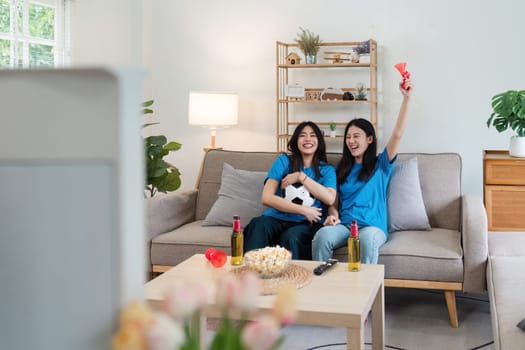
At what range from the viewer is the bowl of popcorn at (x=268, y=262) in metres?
2.78

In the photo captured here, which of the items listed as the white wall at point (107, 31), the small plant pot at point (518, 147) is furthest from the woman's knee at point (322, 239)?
the white wall at point (107, 31)

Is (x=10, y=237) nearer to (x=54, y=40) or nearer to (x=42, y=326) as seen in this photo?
(x=42, y=326)

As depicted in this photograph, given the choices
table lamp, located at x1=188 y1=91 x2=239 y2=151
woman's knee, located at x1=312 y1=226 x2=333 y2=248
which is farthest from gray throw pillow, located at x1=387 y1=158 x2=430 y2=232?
table lamp, located at x1=188 y1=91 x2=239 y2=151

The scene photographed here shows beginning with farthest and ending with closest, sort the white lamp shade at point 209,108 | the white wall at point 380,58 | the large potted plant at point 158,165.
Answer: the white lamp shade at point 209,108 < the white wall at point 380,58 < the large potted plant at point 158,165

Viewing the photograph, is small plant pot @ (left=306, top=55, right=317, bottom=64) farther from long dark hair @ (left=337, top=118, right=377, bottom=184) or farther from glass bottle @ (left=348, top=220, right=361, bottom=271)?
glass bottle @ (left=348, top=220, right=361, bottom=271)

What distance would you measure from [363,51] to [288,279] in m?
2.59

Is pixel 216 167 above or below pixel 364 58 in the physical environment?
below

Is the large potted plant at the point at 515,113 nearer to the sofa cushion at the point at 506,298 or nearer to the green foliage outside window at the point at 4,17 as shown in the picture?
the sofa cushion at the point at 506,298

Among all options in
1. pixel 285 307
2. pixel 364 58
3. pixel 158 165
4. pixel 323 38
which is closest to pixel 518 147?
pixel 364 58

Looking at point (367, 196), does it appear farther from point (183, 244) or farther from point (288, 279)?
point (288, 279)

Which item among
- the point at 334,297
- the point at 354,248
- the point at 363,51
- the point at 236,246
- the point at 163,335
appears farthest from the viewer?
the point at 363,51

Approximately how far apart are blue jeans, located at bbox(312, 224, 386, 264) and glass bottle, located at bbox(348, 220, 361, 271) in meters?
0.57

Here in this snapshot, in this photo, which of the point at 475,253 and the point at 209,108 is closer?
the point at 475,253

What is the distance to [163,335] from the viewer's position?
Result: 67 centimetres
